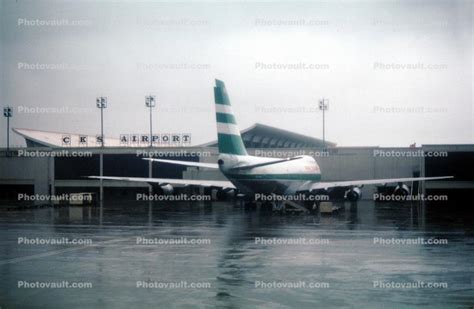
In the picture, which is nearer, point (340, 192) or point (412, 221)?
point (412, 221)

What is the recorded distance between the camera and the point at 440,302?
49.5 ft

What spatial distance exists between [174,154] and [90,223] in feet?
137

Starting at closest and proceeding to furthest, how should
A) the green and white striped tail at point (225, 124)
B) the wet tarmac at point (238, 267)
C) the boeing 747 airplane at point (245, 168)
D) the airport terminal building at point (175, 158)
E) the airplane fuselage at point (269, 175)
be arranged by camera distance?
the wet tarmac at point (238, 267)
the green and white striped tail at point (225, 124)
the boeing 747 airplane at point (245, 168)
the airplane fuselage at point (269, 175)
the airport terminal building at point (175, 158)

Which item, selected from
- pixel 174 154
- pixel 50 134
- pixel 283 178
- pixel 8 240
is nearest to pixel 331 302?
pixel 8 240

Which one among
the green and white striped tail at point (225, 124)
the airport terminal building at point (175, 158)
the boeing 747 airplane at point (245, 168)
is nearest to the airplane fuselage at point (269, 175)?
the boeing 747 airplane at point (245, 168)

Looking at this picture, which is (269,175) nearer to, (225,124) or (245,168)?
(245,168)

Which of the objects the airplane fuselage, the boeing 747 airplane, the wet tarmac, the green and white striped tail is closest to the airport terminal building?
the airplane fuselage

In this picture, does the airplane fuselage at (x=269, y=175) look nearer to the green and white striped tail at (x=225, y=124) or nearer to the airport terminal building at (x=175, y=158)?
the green and white striped tail at (x=225, y=124)

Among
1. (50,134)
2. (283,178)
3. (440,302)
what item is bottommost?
(440,302)

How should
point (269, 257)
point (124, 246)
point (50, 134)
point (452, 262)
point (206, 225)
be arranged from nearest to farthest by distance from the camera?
point (452, 262), point (269, 257), point (124, 246), point (206, 225), point (50, 134)

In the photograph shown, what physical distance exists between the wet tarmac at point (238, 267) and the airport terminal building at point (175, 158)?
36589mm

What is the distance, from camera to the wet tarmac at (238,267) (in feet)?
51.0

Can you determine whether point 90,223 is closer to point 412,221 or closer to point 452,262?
point 412,221

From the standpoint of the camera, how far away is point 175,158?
8662 centimetres
